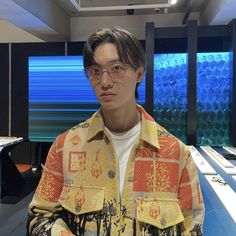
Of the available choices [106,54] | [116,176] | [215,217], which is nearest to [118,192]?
[116,176]

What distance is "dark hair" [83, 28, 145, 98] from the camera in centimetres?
84

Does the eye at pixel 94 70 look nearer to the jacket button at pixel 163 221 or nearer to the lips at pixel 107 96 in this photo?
the lips at pixel 107 96

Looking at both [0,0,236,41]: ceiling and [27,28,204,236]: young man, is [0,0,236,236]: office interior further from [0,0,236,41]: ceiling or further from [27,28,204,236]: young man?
[27,28,204,236]: young man

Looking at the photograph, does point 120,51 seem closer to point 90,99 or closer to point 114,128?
point 114,128

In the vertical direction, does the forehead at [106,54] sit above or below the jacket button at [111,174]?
above

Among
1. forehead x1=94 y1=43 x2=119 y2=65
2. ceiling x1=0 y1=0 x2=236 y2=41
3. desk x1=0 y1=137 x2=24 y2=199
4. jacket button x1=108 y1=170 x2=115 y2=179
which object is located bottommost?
desk x1=0 y1=137 x2=24 y2=199

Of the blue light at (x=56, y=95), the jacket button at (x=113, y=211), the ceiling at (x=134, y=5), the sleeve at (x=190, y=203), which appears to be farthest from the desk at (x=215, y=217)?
the blue light at (x=56, y=95)

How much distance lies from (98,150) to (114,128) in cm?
9

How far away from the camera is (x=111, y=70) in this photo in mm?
856

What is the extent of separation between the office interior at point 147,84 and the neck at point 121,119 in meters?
0.69

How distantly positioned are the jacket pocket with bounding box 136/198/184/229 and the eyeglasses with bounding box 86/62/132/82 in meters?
0.36

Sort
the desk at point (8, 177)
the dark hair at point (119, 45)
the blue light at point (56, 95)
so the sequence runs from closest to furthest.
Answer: the dark hair at point (119, 45), the desk at point (8, 177), the blue light at point (56, 95)

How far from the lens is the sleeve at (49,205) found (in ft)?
2.81

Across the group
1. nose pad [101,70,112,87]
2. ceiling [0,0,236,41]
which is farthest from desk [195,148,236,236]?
ceiling [0,0,236,41]
